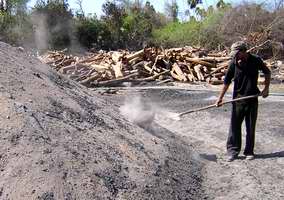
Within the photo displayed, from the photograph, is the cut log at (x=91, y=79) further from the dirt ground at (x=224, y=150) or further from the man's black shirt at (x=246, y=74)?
the man's black shirt at (x=246, y=74)

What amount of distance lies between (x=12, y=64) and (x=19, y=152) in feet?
8.63

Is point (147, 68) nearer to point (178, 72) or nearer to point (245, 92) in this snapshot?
point (178, 72)

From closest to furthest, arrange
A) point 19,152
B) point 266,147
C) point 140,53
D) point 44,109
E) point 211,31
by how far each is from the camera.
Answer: point 19,152, point 44,109, point 266,147, point 140,53, point 211,31

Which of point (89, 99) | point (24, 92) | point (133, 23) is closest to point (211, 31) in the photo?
point (133, 23)

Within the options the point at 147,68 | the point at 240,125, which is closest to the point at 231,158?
the point at 240,125

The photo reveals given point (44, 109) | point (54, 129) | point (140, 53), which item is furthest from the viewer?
point (140, 53)

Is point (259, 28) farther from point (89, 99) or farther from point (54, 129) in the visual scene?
point (54, 129)

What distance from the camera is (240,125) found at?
7.03m

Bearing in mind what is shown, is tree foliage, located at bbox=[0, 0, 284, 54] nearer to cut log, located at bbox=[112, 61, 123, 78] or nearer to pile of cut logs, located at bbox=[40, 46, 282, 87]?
pile of cut logs, located at bbox=[40, 46, 282, 87]

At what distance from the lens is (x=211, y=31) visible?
29.0m

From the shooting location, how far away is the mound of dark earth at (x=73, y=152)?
14.8 feet

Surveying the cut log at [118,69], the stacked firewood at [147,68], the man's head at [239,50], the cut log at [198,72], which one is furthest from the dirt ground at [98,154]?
the cut log at [198,72]

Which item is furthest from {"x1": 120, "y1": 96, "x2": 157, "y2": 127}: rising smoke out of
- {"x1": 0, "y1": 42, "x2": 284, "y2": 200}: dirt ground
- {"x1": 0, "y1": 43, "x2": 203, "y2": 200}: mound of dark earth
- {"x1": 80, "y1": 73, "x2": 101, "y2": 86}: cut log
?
{"x1": 80, "y1": 73, "x2": 101, "y2": 86}: cut log

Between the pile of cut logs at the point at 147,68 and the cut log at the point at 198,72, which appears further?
the cut log at the point at 198,72
